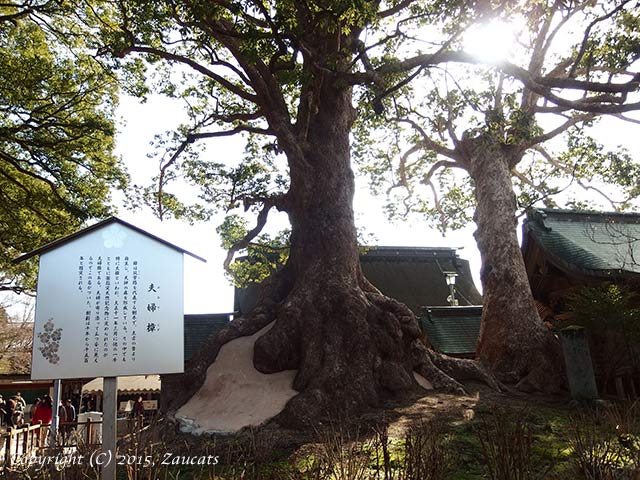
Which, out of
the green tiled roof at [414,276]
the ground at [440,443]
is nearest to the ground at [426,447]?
the ground at [440,443]

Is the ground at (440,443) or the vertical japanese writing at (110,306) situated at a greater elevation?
the vertical japanese writing at (110,306)

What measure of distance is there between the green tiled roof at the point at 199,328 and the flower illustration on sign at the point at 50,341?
29.1 feet

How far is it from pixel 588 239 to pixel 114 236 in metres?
11.5

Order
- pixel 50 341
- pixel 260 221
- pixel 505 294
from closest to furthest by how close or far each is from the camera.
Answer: pixel 50 341 → pixel 505 294 → pixel 260 221

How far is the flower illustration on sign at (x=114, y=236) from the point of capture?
13.5 ft

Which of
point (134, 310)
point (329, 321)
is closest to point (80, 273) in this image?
point (134, 310)

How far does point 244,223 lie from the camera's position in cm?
1414

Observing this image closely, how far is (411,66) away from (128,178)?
9.39 m

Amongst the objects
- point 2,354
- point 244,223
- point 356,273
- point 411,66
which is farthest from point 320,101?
point 2,354

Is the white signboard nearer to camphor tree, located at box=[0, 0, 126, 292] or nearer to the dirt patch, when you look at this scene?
the dirt patch

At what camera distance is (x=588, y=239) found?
1176 centimetres

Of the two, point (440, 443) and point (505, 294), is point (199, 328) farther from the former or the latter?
point (440, 443)

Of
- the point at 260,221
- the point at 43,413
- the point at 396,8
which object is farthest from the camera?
the point at 43,413

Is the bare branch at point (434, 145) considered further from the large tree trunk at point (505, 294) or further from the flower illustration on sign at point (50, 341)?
→ the flower illustration on sign at point (50, 341)
